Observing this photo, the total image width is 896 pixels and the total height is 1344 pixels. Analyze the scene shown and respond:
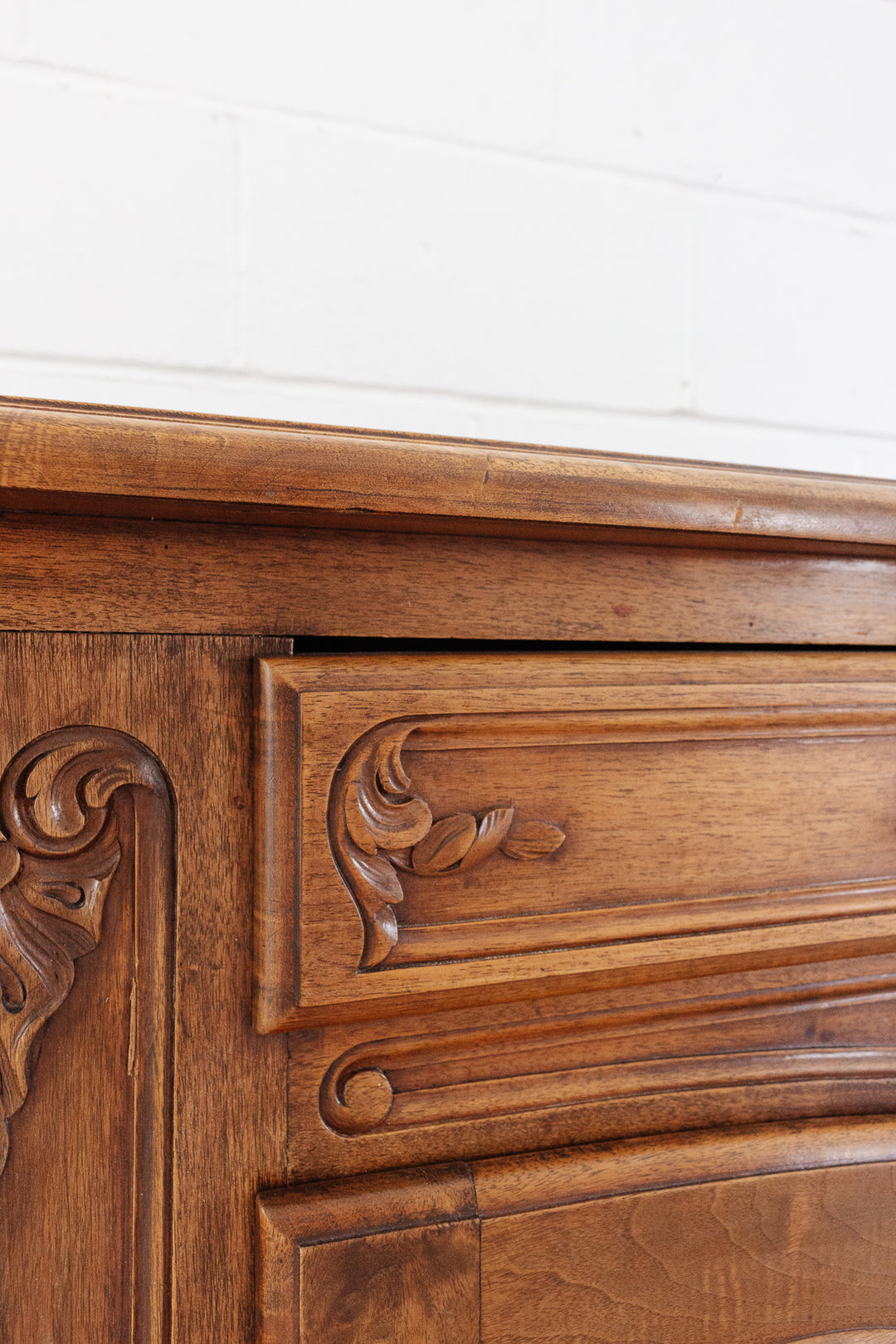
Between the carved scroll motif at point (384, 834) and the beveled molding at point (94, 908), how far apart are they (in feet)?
0.18

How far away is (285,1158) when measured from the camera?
12.2 inches

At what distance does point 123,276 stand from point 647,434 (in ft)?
1.45

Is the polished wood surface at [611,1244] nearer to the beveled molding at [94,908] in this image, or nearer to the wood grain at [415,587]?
the beveled molding at [94,908]

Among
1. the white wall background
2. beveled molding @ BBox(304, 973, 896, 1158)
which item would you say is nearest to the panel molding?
beveled molding @ BBox(304, 973, 896, 1158)

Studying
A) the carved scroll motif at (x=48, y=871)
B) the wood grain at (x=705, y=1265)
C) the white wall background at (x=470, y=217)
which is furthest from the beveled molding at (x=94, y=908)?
the white wall background at (x=470, y=217)

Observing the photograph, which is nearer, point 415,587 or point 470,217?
point 415,587

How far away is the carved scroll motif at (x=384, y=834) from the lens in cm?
31

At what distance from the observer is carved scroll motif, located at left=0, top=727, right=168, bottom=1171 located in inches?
10.9

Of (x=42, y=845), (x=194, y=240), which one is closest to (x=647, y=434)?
(x=194, y=240)

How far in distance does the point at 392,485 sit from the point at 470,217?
57cm

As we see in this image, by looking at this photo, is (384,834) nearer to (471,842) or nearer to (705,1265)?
(471,842)

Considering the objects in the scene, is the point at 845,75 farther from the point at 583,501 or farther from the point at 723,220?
the point at 583,501

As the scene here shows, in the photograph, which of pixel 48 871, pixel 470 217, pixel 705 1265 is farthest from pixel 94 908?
pixel 470 217

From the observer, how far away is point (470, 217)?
30.4 inches
